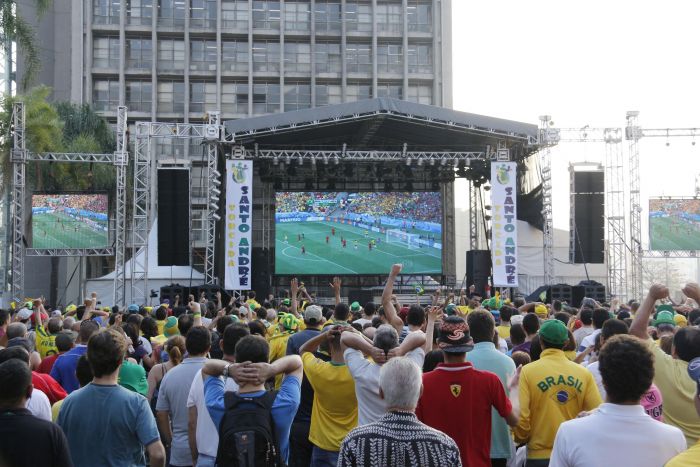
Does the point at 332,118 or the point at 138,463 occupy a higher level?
the point at 332,118

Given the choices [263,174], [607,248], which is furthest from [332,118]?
[607,248]

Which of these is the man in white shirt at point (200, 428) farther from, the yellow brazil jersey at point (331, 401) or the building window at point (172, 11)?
the building window at point (172, 11)

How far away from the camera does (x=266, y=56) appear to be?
4312 centimetres

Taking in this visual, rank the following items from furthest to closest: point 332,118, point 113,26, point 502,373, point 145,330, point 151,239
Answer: point 113,26 → point 151,239 → point 332,118 → point 145,330 → point 502,373

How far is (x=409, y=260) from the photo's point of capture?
2733 centimetres

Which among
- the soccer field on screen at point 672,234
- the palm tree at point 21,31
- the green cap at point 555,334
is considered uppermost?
the palm tree at point 21,31

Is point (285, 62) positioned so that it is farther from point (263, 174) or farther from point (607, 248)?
point (607, 248)

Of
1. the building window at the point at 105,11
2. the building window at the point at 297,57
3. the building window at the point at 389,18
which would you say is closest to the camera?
the building window at the point at 105,11

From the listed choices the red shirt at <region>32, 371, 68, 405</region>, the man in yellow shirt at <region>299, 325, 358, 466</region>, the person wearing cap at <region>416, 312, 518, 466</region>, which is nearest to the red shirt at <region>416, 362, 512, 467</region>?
the person wearing cap at <region>416, 312, 518, 466</region>

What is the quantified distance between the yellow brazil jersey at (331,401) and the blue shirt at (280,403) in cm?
96

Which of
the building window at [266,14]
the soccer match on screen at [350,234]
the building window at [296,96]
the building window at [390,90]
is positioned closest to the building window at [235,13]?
the building window at [266,14]

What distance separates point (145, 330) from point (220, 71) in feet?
117

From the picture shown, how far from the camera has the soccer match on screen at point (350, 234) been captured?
1062 inches

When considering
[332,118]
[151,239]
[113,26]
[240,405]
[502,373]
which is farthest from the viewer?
[113,26]
